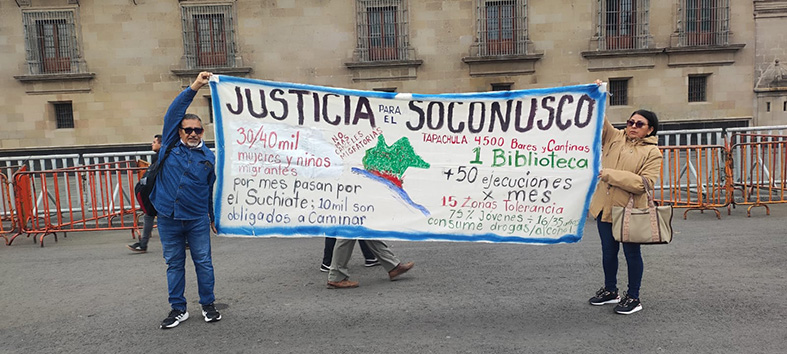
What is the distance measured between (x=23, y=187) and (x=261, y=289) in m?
5.43

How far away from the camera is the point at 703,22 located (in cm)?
1969

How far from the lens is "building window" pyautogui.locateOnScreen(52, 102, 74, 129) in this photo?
1975 cm

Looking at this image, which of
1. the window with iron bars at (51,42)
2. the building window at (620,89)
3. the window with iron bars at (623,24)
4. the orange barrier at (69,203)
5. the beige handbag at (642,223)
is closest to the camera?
the beige handbag at (642,223)

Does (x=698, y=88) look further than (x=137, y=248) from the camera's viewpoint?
Yes

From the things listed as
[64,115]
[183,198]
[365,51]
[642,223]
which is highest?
[365,51]

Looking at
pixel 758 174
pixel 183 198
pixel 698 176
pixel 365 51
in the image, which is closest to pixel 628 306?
pixel 183 198

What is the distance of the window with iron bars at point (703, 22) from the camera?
19.5 metres

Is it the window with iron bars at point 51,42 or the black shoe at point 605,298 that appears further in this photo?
the window with iron bars at point 51,42

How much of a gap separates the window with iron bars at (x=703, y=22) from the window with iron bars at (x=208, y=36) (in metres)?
15.7

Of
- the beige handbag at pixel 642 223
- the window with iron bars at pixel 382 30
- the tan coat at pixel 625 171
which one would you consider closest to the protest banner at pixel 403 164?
the tan coat at pixel 625 171

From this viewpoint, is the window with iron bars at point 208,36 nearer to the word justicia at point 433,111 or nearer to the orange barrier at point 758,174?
the orange barrier at point 758,174

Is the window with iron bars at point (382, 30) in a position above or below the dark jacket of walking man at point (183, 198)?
above

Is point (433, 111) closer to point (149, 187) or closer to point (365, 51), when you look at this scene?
point (149, 187)

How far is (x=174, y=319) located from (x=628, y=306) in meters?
3.70
